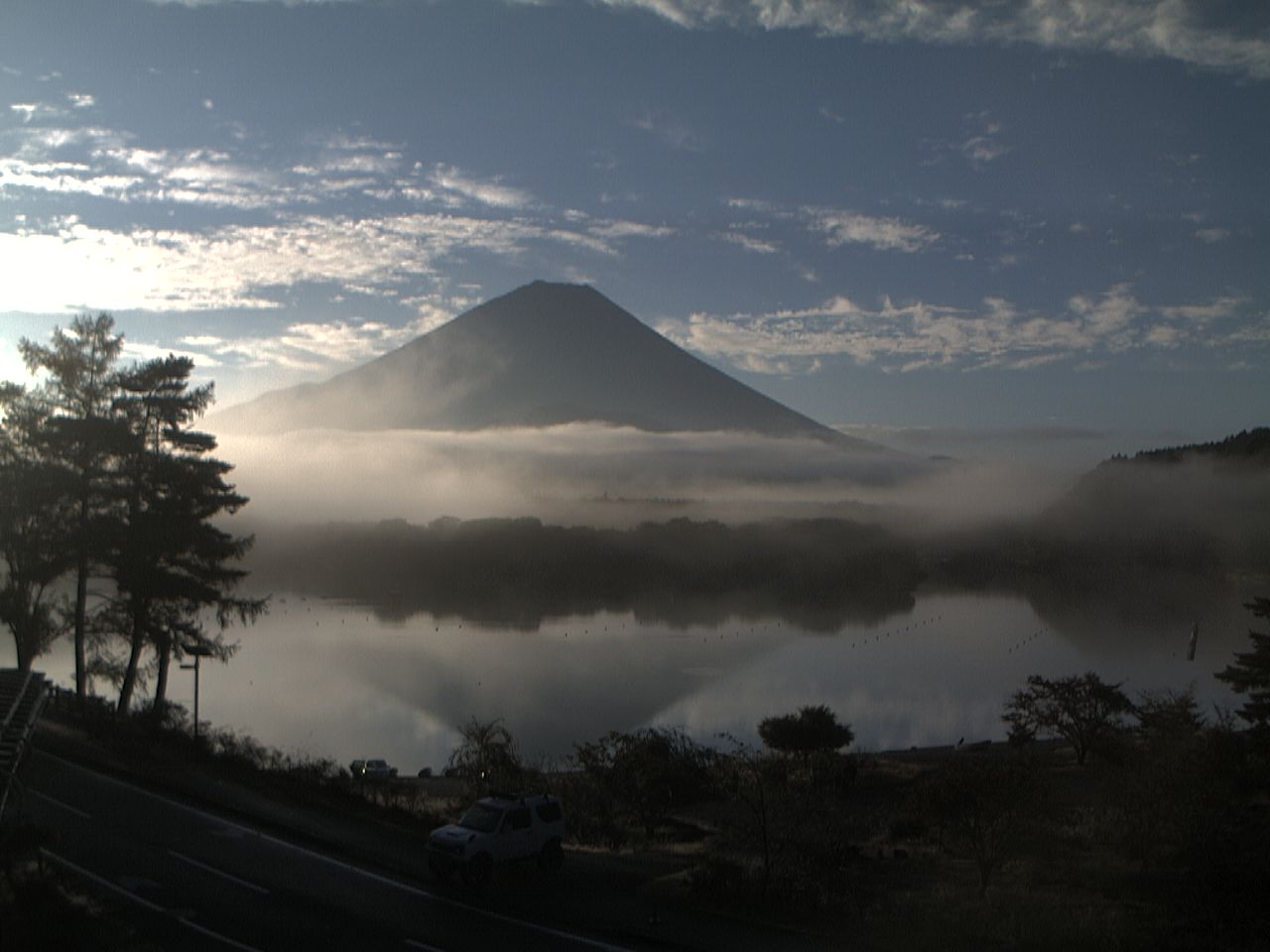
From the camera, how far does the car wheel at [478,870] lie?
13.5 m

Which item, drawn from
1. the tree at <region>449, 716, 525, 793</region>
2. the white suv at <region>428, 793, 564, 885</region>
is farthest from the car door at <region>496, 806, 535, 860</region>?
the tree at <region>449, 716, 525, 793</region>

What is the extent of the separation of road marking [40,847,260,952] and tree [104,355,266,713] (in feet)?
42.5

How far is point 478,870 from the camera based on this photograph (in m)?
13.6

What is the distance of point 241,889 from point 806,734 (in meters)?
27.6

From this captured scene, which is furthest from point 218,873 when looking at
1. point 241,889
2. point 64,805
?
point 64,805

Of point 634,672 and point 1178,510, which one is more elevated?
point 1178,510

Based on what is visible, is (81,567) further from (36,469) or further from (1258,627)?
(1258,627)

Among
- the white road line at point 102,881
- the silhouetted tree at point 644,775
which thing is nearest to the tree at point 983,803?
the white road line at point 102,881

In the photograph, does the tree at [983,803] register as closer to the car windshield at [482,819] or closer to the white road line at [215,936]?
the car windshield at [482,819]

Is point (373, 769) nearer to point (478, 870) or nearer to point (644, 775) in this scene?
point (644, 775)

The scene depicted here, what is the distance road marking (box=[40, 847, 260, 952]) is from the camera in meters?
11.2

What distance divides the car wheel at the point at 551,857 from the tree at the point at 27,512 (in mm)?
18157

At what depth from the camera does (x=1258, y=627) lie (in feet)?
334

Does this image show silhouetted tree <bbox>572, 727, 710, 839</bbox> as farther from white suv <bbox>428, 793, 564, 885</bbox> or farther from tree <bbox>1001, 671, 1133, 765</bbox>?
tree <bbox>1001, 671, 1133, 765</bbox>
